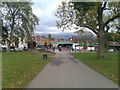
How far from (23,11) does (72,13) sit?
1556 inches

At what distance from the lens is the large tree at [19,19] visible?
257 feet

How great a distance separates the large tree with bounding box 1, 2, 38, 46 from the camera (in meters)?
78.4

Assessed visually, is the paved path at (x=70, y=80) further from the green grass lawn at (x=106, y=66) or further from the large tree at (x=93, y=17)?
the large tree at (x=93, y=17)

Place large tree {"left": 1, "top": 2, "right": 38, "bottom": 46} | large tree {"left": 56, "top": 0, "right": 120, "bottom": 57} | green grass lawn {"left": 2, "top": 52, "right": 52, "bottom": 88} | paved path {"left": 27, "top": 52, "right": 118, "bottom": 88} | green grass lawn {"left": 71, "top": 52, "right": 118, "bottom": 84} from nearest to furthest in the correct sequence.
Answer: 1. paved path {"left": 27, "top": 52, "right": 118, "bottom": 88}
2. green grass lawn {"left": 2, "top": 52, "right": 52, "bottom": 88}
3. green grass lawn {"left": 71, "top": 52, "right": 118, "bottom": 84}
4. large tree {"left": 56, "top": 0, "right": 120, "bottom": 57}
5. large tree {"left": 1, "top": 2, "right": 38, "bottom": 46}

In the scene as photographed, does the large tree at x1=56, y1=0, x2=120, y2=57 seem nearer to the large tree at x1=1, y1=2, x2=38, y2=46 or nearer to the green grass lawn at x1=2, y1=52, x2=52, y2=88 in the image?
the green grass lawn at x1=2, y1=52, x2=52, y2=88

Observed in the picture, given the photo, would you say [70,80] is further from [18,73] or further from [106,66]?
[106,66]

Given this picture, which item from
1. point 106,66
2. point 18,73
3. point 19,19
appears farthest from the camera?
point 19,19

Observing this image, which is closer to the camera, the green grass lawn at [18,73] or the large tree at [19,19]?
the green grass lawn at [18,73]

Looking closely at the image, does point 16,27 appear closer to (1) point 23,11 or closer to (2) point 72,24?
(1) point 23,11

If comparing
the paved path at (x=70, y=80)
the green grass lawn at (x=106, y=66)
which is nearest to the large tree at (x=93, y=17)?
the green grass lawn at (x=106, y=66)

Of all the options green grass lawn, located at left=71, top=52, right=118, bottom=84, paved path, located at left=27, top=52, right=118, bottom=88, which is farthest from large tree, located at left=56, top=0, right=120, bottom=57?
paved path, located at left=27, top=52, right=118, bottom=88

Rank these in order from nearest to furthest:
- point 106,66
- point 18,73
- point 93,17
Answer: point 18,73 < point 106,66 < point 93,17

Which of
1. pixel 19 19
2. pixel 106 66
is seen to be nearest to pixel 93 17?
pixel 106 66

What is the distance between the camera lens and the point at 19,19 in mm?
80688
